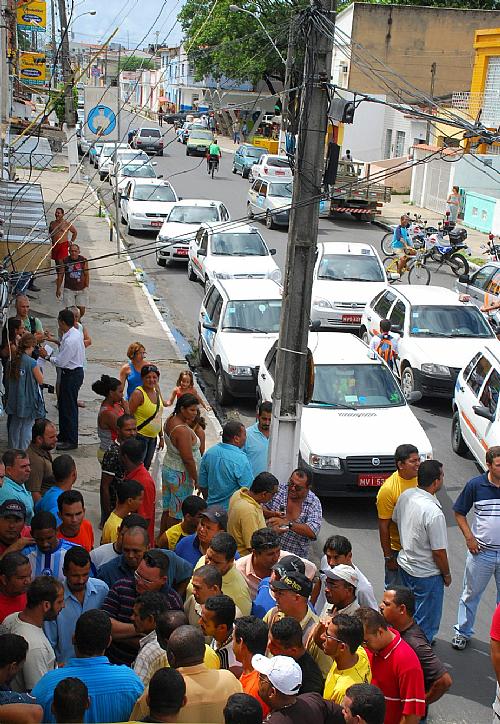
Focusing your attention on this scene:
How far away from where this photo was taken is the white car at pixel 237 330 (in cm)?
1356

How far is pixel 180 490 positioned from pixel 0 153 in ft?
26.0

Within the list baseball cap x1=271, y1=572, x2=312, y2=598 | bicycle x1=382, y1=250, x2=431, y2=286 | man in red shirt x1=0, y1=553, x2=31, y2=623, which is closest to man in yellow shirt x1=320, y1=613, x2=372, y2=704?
baseball cap x1=271, y1=572, x2=312, y2=598

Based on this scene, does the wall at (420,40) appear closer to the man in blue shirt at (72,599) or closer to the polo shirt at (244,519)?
the polo shirt at (244,519)

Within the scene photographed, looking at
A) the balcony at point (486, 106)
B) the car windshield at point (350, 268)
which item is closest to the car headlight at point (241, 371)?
the car windshield at point (350, 268)

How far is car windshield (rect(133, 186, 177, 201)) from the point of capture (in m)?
28.5

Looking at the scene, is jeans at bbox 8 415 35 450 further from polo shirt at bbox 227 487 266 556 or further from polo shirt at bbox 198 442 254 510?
polo shirt at bbox 227 487 266 556

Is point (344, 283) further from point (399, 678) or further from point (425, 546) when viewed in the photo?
point (399, 678)

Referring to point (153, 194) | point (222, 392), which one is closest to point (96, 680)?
point (222, 392)

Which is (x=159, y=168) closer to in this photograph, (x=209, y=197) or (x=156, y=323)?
(x=209, y=197)

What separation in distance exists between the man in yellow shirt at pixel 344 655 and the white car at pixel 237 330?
844cm

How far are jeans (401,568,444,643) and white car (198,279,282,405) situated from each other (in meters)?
6.49

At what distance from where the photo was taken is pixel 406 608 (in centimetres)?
565

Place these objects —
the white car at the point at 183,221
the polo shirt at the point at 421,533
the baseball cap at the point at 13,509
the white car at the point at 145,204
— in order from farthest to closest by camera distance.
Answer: the white car at the point at 145,204 → the white car at the point at 183,221 → the polo shirt at the point at 421,533 → the baseball cap at the point at 13,509

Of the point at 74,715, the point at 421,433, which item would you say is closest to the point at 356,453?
the point at 421,433
